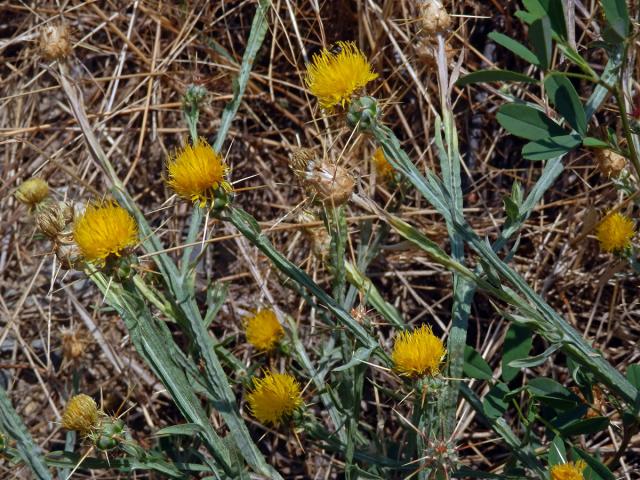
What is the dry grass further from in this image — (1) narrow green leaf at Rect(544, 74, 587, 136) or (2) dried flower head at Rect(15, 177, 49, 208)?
(1) narrow green leaf at Rect(544, 74, 587, 136)

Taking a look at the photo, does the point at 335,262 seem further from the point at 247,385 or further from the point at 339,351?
the point at 247,385

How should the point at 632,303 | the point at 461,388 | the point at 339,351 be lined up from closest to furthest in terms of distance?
the point at 461,388, the point at 339,351, the point at 632,303

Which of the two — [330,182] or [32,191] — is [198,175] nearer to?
[330,182]

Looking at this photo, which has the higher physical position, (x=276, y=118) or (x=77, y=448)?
(x=276, y=118)

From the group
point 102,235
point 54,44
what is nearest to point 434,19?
point 102,235

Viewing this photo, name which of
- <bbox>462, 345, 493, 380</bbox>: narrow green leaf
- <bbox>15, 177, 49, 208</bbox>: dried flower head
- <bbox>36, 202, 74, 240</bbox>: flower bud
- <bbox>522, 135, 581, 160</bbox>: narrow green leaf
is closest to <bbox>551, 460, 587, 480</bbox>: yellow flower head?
<bbox>462, 345, 493, 380</bbox>: narrow green leaf

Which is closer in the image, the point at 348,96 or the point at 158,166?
the point at 348,96

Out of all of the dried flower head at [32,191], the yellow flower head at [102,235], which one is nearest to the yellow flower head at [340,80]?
the yellow flower head at [102,235]

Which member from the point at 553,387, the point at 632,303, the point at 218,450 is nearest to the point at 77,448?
the point at 218,450
